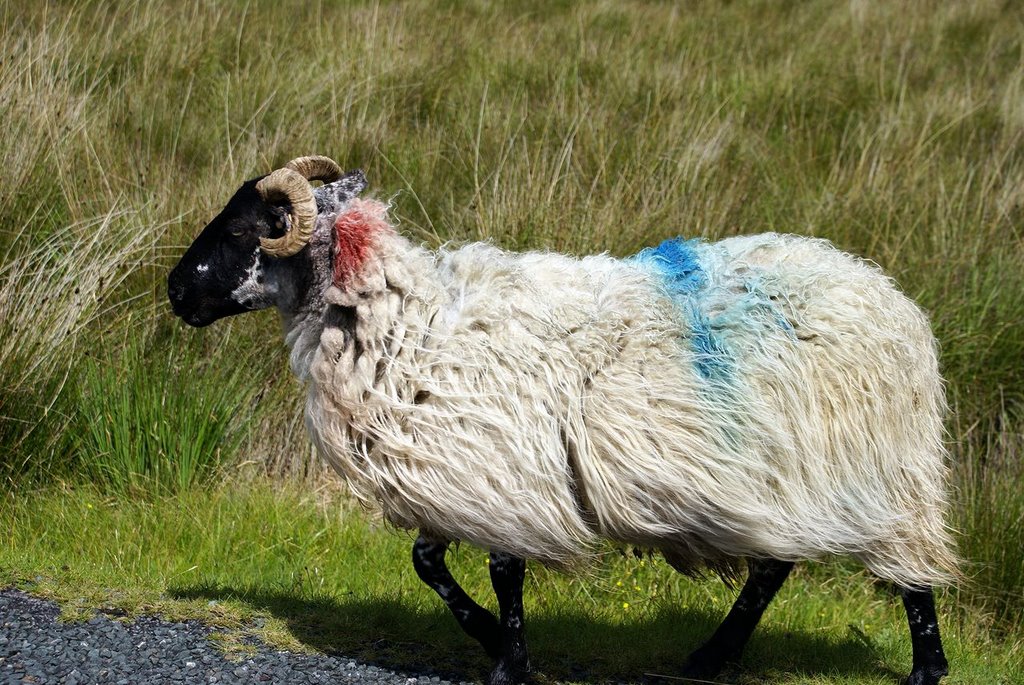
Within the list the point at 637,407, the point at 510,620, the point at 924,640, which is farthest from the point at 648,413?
the point at 924,640

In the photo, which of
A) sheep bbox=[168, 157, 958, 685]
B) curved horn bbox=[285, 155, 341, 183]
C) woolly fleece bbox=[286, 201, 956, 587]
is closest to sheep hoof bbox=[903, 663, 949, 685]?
sheep bbox=[168, 157, 958, 685]

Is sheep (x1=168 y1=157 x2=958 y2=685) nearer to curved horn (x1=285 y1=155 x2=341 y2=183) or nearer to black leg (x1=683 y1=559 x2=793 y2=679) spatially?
curved horn (x1=285 y1=155 x2=341 y2=183)

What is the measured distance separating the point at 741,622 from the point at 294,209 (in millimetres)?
→ 2423

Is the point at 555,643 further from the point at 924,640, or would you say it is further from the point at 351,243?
the point at 351,243

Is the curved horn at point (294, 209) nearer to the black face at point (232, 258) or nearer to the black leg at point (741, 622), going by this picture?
the black face at point (232, 258)

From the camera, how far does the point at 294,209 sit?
418cm

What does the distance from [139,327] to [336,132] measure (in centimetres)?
230

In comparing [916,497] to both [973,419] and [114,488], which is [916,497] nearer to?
[973,419]

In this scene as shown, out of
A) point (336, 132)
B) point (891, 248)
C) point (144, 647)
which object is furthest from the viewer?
point (336, 132)

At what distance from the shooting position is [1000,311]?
Answer: 275 inches

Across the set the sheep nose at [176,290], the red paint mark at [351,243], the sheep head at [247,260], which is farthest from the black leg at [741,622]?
the sheep nose at [176,290]

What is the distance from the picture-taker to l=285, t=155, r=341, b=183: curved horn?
14.6 feet

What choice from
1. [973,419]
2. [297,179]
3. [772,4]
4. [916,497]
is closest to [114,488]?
[297,179]

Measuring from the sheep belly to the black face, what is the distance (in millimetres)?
412
